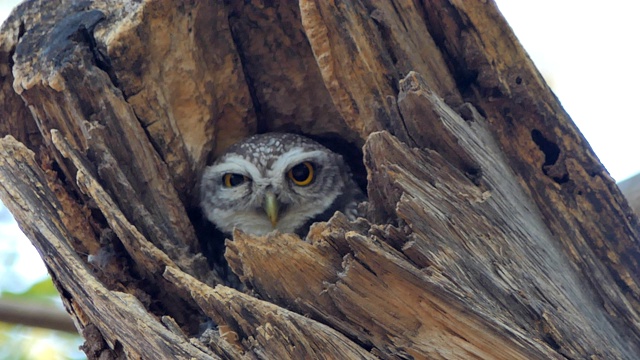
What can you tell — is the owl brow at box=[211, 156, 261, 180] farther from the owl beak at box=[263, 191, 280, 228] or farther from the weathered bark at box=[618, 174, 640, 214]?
the weathered bark at box=[618, 174, 640, 214]

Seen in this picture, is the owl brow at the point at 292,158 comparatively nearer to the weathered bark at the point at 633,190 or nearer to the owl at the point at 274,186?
the owl at the point at 274,186

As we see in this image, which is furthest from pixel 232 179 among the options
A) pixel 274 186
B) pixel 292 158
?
pixel 292 158

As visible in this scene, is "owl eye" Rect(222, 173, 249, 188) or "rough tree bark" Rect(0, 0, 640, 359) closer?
"rough tree bark" Rect(0, 0, 640, 359)

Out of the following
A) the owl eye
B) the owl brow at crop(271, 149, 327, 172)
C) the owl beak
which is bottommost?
the owl beak

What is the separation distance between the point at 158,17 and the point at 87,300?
134 centimetres

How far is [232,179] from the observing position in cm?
393

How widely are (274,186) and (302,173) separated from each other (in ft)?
0.67

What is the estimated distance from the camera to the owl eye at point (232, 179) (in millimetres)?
3904

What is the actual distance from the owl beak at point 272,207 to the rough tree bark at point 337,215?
1.18 ft

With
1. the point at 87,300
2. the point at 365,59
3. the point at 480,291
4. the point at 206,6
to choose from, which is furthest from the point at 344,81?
the point at 87,300

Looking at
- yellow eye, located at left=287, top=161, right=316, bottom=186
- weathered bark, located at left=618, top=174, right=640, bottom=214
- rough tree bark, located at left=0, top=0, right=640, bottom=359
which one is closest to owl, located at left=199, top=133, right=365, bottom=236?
yellow eye, located at left=287, top=161, right=316, bottom=186

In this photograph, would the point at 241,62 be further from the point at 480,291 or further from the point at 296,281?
the point at 480,291

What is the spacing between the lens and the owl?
3861 mm

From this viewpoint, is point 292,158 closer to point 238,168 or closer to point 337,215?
point 238,168
